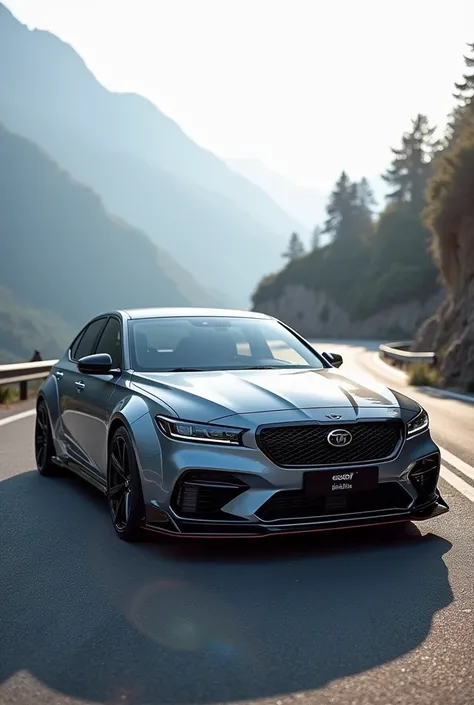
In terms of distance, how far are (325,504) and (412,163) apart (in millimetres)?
116236

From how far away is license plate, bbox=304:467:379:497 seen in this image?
5.38m

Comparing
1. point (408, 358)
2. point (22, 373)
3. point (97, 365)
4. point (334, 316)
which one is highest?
point (97, 365)

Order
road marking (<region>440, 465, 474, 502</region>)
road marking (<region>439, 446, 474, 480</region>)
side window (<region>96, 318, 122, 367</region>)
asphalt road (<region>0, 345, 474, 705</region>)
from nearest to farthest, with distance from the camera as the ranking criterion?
asphalt road (<region>0, 345, 474, 705</region>), side window (<region>96, 318, 122, 367</region>), road marking (<region>440, 465, 474, 502</region>), road marking (<region>439, 446, 474, 480</region>)

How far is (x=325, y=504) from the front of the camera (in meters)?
5.45

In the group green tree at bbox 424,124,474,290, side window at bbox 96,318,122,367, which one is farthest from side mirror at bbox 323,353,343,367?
green tree at bbox 424,124,474,290

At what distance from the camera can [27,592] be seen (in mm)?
4824

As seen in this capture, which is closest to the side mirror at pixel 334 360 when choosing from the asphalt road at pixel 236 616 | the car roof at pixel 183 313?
the car roof at pixel 183 313

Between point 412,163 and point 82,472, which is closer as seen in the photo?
point 82,472

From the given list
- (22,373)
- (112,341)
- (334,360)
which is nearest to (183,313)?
(112,341)

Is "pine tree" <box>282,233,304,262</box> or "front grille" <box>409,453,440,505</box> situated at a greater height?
"front grille" <box>409,453,440,505</box>

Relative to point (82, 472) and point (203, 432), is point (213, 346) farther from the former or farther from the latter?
point (203, 432)

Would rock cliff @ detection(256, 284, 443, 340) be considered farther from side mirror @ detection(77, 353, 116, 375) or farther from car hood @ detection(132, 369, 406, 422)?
car hood @ detection(132, 369, 406, 422)

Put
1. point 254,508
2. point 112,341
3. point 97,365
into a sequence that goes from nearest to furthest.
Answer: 1. point 254,508
2. point 97,365
3. point 112,341

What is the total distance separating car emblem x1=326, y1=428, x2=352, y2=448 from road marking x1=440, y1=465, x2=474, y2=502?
2297mm
